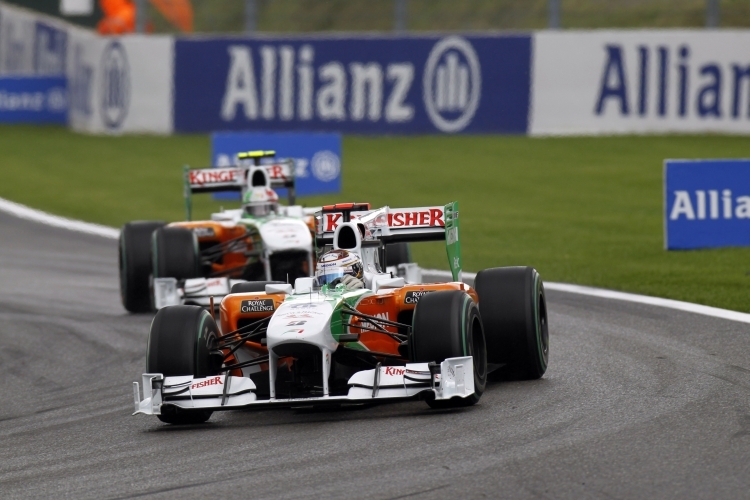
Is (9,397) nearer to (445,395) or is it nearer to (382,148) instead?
(445,395)

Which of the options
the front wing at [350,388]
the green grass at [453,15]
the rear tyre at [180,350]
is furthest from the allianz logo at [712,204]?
the green grass at [453,15]

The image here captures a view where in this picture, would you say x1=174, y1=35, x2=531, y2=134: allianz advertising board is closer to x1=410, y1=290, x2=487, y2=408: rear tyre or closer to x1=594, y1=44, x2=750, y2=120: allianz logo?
x1=594, y1=44, x2=750, y2=120: allianz logo

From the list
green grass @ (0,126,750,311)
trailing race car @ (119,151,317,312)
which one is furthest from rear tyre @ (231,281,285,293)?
green grass @ (0,126,750,311)

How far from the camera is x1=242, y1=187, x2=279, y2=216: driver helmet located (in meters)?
15.0

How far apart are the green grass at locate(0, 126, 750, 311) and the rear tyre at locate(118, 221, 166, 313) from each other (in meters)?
4.42

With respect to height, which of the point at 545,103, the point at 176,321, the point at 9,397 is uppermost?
the point at 545,103

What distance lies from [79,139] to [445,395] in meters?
26.9

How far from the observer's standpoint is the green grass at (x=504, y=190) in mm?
16219

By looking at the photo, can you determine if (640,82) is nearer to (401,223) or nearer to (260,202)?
(260,202)

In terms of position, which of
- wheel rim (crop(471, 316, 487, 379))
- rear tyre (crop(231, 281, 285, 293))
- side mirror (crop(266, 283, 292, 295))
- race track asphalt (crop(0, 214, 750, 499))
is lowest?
race track asphalt (crop(0, 214, 750, 499))

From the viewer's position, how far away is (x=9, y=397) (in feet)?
34.1

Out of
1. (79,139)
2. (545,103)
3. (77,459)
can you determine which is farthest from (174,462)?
(79,139)

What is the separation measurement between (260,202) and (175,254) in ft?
4.53

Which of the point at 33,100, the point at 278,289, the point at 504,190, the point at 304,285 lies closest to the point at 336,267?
the point at 304,285
